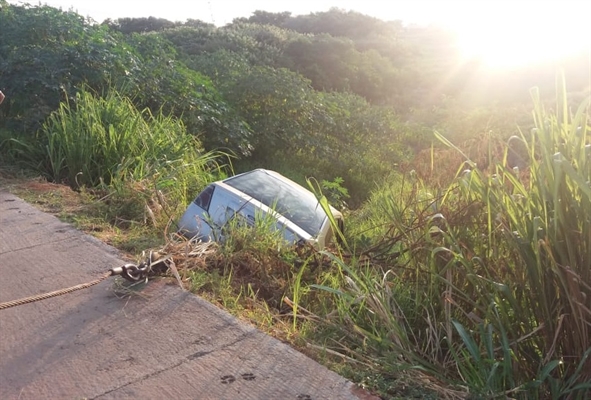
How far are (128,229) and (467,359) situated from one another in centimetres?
282

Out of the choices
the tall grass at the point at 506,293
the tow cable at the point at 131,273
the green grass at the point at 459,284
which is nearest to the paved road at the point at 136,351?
the tow cable at the point at 131,273

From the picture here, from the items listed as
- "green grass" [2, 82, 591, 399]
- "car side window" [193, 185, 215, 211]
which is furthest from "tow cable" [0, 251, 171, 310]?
"car side window" [193, 185, 215, 211]

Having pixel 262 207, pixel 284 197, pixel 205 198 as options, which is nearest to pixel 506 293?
pixel 262 207

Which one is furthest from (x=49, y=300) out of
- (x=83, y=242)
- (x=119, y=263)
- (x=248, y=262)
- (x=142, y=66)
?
(x=142, y=66)

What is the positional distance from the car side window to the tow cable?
2.09 meters

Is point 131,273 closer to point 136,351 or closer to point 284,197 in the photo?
point 136,351

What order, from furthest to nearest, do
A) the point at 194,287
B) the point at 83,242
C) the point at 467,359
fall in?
the point at 83,242, the point at 194,287, the point at 467,359

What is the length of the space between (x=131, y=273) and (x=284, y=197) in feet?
10.7

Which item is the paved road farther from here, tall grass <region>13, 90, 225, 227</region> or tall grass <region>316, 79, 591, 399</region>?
tall grass <region>13, 90, 225, 227</region>

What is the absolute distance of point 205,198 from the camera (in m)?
6.11

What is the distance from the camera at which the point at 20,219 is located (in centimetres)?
489

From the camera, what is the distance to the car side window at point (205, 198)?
6.00 meters

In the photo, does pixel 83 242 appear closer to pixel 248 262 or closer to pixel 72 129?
pixel 248 262

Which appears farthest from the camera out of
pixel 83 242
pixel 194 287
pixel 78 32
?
pixel 78 32
